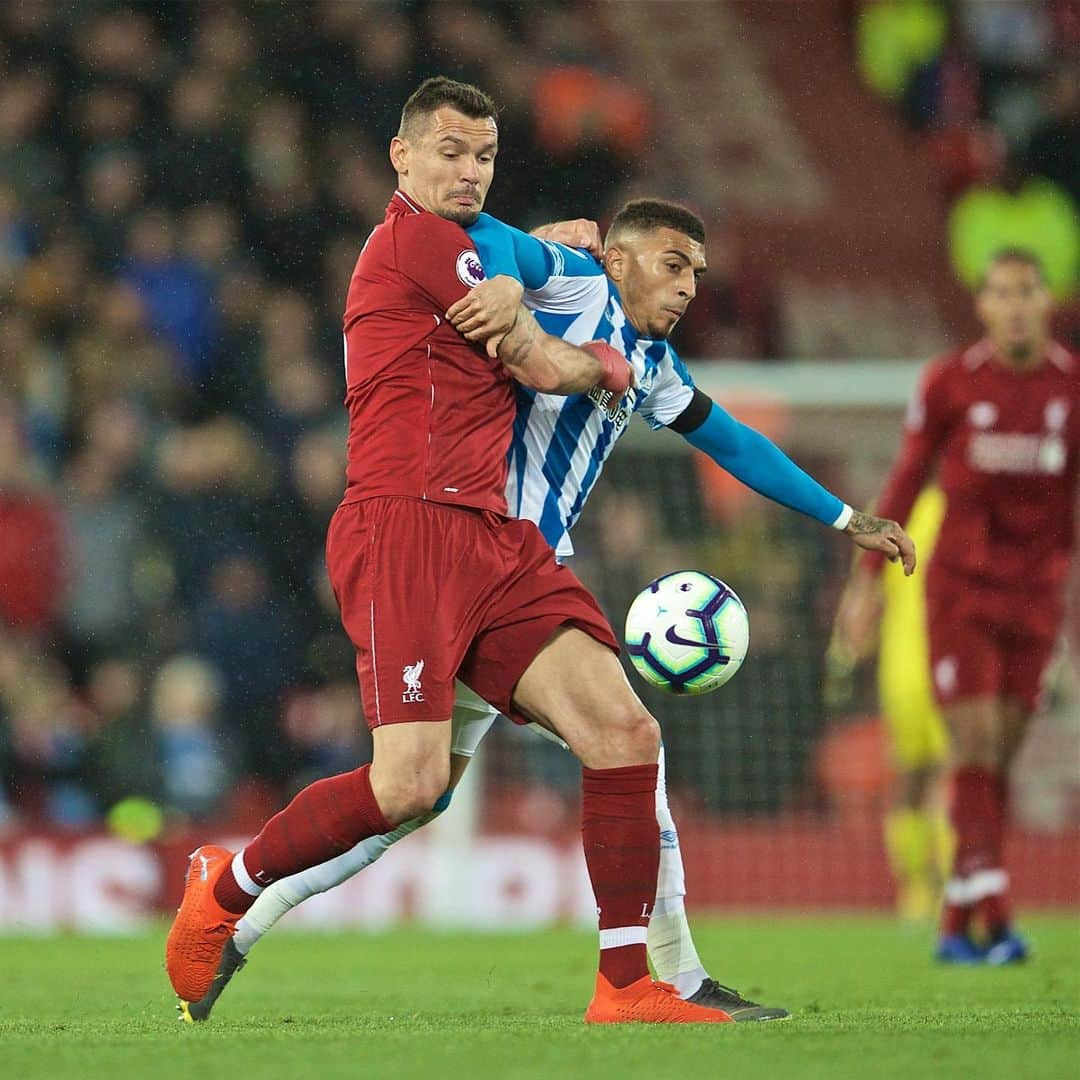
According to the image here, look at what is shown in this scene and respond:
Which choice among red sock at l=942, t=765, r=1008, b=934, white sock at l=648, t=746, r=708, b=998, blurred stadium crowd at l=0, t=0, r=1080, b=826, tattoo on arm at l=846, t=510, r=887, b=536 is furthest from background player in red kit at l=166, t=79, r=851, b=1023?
blurred stadium crowd at l=0, t=0, r=1080, b=826

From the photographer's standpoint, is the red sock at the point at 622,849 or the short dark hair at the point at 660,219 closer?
the red sock at the point at 622,849

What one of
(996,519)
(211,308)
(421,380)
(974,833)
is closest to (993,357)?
(996,519)

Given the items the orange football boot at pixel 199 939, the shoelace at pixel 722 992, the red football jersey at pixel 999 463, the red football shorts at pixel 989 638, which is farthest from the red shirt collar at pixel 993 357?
the orange football boot at pixel 199 939

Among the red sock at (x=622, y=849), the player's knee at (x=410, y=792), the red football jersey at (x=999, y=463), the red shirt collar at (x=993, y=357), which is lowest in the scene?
the red sock at (x=622, y=849)

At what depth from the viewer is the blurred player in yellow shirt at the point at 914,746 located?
10.4m

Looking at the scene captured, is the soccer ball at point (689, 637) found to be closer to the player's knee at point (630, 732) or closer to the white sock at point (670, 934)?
the white sock at point (670, 934)

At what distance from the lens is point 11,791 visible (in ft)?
36.0

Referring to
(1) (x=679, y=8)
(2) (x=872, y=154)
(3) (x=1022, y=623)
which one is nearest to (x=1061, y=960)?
(3) (x=1022, y=623)

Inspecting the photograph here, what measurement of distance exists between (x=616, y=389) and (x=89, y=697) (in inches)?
263

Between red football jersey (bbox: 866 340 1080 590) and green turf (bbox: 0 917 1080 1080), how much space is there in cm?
148

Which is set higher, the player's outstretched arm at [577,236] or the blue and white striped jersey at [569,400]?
the player's outstretched arm at [577,236]

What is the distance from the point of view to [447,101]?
5.45m

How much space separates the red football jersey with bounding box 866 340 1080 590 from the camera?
8258mm

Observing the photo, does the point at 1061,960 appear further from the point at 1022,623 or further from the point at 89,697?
the point at 89,697
